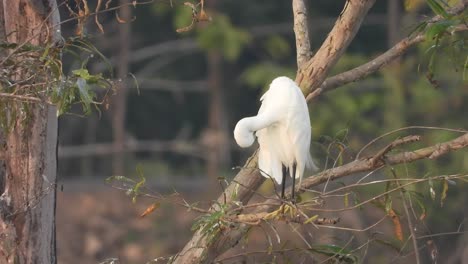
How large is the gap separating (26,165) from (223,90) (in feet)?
24.5

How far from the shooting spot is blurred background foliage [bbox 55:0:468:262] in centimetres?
921

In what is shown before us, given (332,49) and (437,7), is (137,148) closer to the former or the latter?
Answer: (332,49)

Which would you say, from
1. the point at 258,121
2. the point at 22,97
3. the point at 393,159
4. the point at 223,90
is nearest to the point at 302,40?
the point at 258,121

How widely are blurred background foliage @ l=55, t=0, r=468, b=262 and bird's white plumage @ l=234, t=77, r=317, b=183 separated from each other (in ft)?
16.5

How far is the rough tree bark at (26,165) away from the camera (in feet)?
10.8

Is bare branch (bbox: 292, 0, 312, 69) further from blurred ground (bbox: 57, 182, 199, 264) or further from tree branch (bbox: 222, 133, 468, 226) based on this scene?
blurred ground (bbox: 57, 182, 199, 264)

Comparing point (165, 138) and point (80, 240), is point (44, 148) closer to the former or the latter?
point (80, 240)

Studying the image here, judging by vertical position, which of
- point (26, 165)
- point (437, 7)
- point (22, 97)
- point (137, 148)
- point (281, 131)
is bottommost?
point (137, 148)

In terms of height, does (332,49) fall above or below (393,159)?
above

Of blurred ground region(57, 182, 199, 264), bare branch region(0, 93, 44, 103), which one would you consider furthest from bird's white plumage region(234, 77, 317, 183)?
blurred ground region(57, 182, 199, 264)

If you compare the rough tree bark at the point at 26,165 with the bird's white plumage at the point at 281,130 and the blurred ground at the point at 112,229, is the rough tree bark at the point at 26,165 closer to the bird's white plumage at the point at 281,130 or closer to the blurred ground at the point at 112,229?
the bird's white plumage at the point at 281,130

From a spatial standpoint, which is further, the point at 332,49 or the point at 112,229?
the point at 112,229

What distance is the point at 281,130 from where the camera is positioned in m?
3.52

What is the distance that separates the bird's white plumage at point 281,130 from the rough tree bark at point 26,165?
0.58 meters
